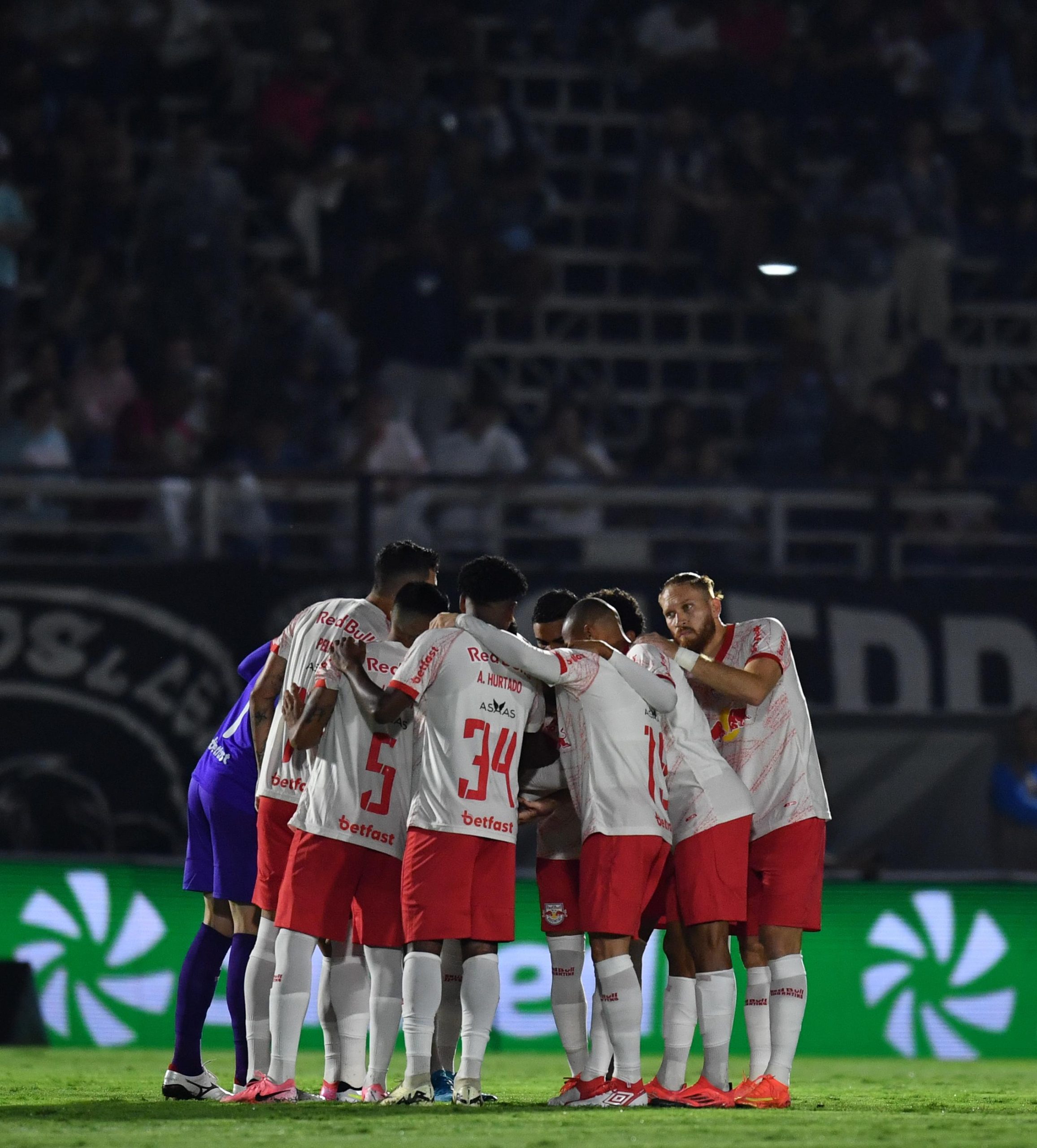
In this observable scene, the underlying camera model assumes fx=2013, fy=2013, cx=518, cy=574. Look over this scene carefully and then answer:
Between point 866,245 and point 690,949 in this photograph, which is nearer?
point 690,949

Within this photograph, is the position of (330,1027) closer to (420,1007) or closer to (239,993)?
(239,993)

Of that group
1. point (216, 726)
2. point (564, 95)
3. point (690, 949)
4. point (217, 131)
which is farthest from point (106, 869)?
point (564, 95)

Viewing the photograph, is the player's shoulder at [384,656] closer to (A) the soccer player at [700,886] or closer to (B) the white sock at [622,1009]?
(A) the soccer player at [700,886]

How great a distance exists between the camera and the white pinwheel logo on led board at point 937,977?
10984 mm

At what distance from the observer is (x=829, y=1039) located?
1103 cm

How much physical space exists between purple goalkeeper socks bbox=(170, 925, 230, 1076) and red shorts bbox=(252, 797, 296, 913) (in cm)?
30

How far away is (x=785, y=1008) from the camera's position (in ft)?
23.7

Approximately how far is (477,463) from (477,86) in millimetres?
4453

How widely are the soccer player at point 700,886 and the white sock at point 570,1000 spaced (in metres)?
0.28

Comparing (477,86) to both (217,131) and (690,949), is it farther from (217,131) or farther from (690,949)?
(690,949)

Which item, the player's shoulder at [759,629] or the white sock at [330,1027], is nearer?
the white sock at [330,1027]

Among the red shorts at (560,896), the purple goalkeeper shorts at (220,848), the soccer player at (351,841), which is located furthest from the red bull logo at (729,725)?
the purple goalkeeper shorts at (220,848)

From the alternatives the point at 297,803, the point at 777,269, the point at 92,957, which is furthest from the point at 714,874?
the point at 777,269

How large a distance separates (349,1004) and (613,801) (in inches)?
46.6
